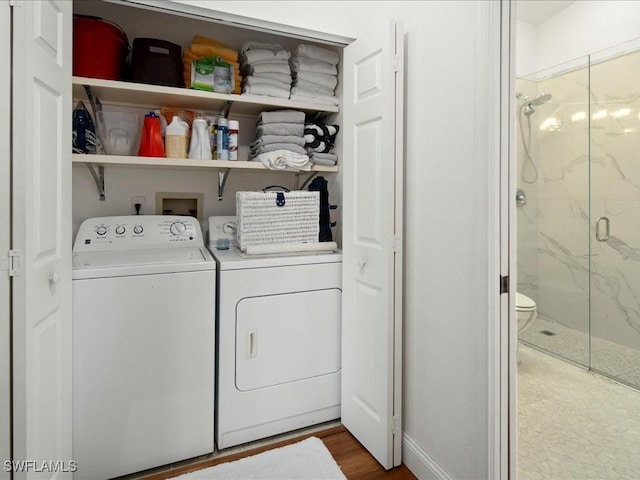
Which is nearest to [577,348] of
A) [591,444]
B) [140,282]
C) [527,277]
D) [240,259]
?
[527,277]

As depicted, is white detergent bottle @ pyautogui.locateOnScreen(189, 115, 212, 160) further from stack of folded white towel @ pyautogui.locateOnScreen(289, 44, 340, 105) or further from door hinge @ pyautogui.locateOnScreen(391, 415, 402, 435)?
door hinge @ pyautogui.locateOnScreen(391, 415, 402, 435)

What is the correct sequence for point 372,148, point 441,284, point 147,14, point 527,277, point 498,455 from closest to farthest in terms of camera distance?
1. point 498,455
2. point 441,284
3. point 372,148
4. point 147,14
5. point 527,277

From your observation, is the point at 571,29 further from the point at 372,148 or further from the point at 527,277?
the point at 372,148

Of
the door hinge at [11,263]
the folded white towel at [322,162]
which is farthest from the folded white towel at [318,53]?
the door hinge at [11,263]

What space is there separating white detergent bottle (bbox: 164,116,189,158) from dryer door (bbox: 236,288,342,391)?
0.87m

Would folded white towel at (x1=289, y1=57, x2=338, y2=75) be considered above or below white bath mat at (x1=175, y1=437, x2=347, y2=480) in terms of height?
above

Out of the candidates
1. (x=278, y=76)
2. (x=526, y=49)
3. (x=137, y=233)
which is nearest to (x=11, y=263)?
(x=137, y=233)

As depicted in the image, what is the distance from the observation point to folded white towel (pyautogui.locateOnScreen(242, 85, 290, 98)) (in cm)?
214

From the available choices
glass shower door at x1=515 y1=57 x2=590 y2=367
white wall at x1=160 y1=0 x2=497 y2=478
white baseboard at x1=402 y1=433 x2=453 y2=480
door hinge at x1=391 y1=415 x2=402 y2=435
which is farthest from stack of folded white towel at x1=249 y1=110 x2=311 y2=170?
glass shower door at x1=515 y1=57 x2=590 y2=367

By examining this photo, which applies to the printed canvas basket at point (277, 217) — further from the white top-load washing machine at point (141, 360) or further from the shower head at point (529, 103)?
the shower head at point (529, 103)

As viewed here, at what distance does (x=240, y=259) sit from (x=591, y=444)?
1.94 metres

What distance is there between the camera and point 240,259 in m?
1.91

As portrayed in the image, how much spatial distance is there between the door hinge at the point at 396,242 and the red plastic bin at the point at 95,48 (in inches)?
62.2

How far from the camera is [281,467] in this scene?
1.73 m
